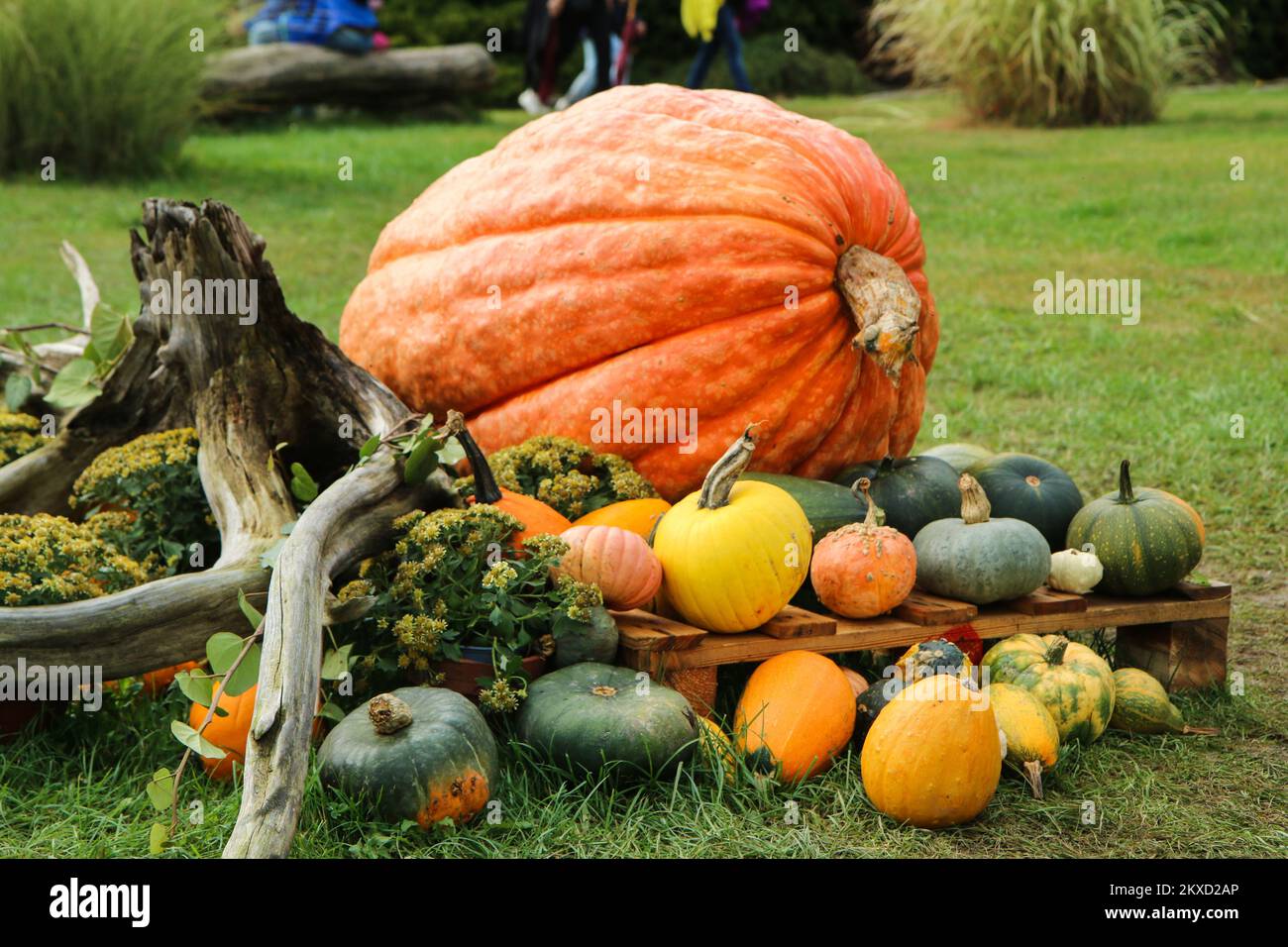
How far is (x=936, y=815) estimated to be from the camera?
2.63 meters

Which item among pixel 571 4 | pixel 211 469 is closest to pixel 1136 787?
pixel 211 469

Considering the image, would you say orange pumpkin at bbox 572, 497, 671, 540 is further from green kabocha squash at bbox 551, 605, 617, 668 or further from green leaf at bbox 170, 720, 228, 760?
green leaf at bbox 170, 720, 228, 760

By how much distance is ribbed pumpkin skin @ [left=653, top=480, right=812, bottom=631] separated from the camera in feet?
9.74

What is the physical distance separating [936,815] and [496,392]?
1770 millimetres

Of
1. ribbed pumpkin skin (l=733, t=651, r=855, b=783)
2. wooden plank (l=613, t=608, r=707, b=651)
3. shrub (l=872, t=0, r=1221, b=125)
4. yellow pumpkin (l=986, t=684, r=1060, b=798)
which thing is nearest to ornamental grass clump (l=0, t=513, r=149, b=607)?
wooden plank (l=613, t=608, r=707, b=651)

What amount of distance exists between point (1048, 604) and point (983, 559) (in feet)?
0.68

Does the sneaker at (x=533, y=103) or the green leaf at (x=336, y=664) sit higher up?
the sneaker at (x=533, y=103)

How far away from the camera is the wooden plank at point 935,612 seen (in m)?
3.11

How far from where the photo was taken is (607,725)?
8.89 ft

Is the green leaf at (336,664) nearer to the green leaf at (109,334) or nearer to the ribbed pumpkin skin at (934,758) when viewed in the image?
the ribbed pumpkin skin at (934,758)

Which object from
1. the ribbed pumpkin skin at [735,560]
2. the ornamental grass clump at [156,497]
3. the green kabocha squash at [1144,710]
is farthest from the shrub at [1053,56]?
the ornamental grass clump at [156,497]

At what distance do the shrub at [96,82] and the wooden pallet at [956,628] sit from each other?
7.83 m

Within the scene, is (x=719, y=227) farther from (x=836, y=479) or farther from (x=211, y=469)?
(x=211, y=469)

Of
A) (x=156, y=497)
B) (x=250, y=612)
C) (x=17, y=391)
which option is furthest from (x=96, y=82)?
(x=250, y=612)
